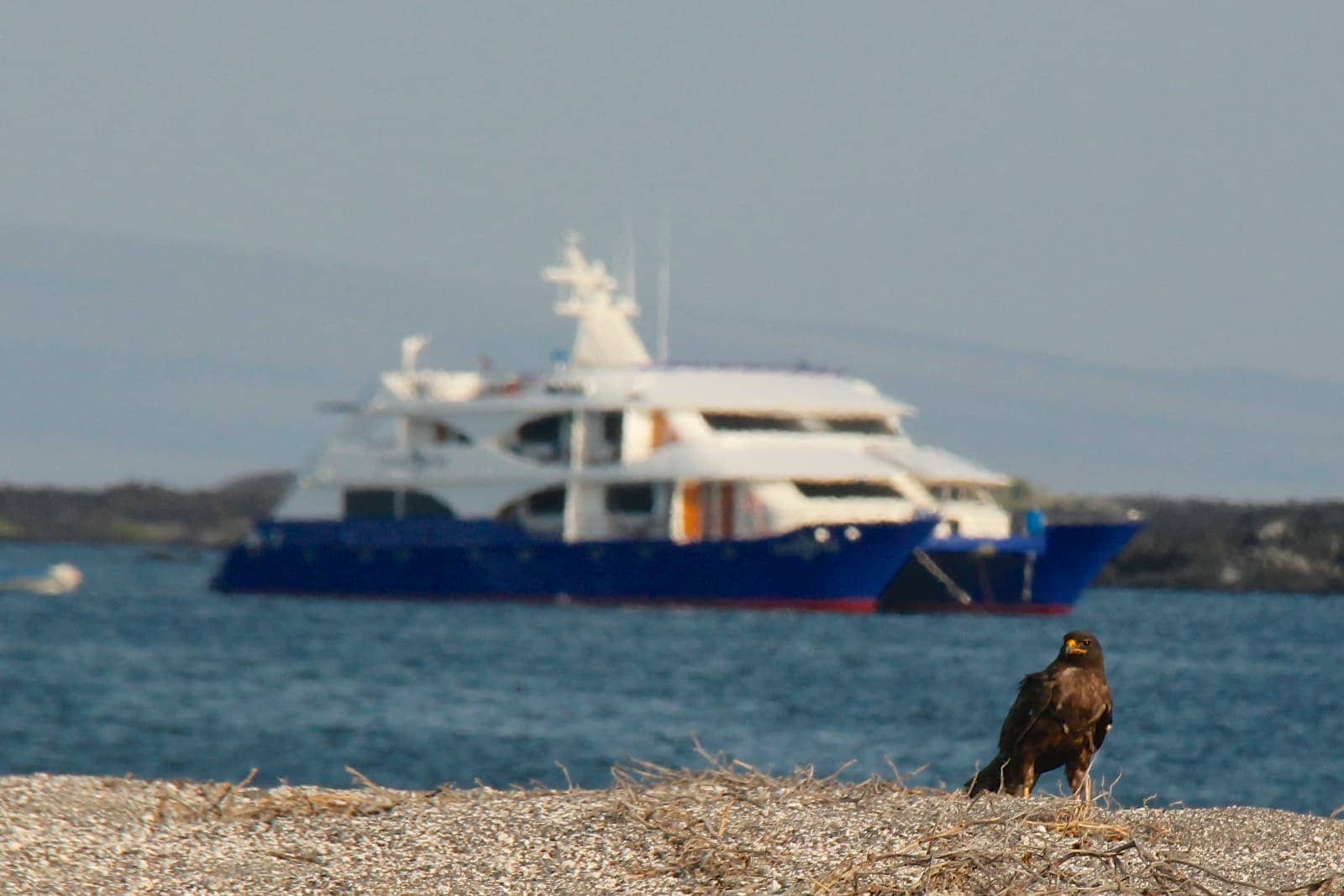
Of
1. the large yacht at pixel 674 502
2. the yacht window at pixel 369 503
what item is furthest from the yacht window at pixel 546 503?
the yacht window at pixel 369 503

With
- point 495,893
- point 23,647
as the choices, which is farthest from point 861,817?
point 23,647

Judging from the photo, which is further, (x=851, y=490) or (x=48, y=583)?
(x=48, y=583)

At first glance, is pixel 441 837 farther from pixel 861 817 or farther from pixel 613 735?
pixel 613 735

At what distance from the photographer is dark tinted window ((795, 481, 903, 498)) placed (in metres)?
42.9

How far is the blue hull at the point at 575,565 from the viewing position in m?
40.8

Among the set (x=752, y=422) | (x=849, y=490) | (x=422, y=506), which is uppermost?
(x=752, y=422)

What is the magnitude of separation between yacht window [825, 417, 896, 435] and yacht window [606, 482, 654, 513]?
391cm

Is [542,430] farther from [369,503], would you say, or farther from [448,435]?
[369,503]

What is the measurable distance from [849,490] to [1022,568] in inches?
147

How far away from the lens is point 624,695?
2595 cm

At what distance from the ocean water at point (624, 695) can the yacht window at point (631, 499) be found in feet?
7.26

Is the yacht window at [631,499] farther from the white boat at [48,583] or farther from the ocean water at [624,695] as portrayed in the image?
the white boat at [48,583]

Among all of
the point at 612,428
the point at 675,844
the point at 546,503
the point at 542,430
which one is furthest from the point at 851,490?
the point at 675,844

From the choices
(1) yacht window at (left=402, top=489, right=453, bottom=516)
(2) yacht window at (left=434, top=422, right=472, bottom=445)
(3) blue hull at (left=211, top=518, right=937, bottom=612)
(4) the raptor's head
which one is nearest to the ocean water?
(3) blue hull at (left=211, top=518, right=937, bottom=612)
